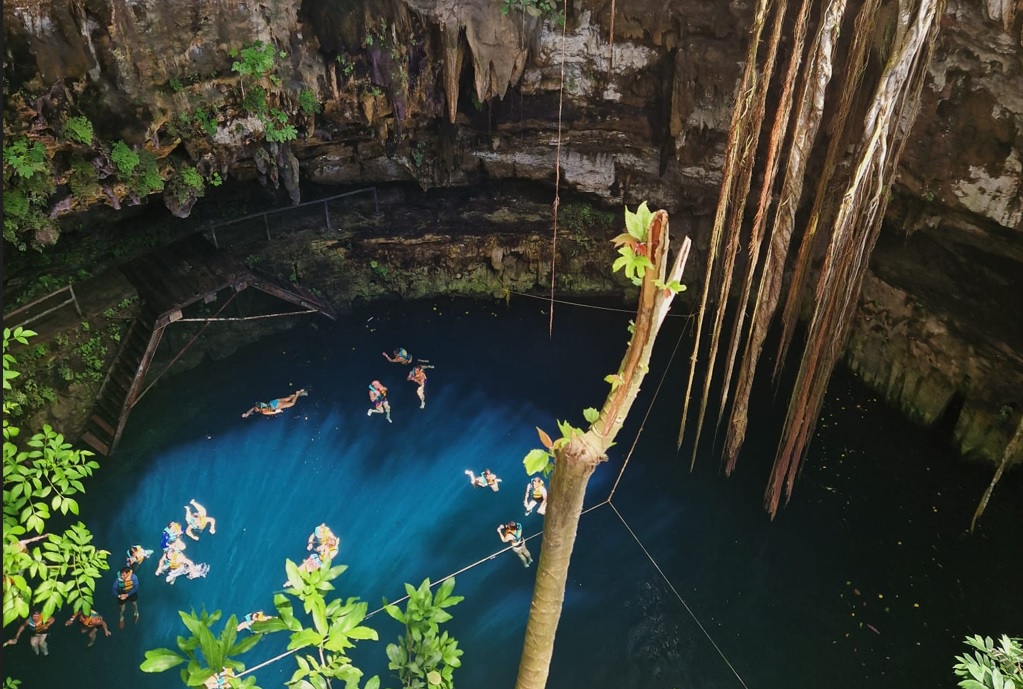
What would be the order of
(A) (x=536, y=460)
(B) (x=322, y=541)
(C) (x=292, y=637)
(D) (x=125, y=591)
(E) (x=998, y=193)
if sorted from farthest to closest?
1. (B) (x=322, y=541)
2. (E) (x=998, y=193)
3. (D) (x=125, y=591)
4. (C) (x=292, y=637)
5. (A) (x=536, y=460)

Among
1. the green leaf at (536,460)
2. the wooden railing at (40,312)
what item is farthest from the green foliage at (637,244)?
the wooden railing at (40,312)

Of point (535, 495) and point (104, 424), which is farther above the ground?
point (104, 424)

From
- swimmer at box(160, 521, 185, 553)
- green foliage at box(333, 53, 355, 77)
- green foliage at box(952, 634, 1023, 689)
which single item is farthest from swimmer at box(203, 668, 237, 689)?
green foliage at box(333, 53, 355, 77)

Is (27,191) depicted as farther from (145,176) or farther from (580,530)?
(580,530)

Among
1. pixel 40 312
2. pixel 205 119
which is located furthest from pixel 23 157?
pixel 40 312

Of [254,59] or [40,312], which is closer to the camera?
[254,59]

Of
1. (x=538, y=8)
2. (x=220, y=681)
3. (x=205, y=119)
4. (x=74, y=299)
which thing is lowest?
(x=74, y=299)
